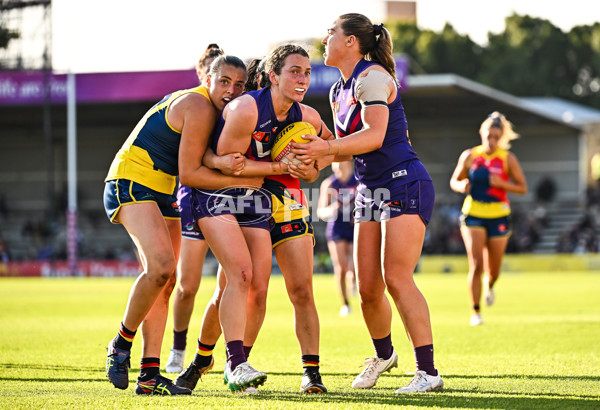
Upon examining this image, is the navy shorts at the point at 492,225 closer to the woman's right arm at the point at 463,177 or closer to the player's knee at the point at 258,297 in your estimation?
the woman's right arm at the point at 463,177

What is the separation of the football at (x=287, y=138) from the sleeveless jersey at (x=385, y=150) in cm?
33

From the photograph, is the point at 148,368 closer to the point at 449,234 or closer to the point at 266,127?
the point at 266,127

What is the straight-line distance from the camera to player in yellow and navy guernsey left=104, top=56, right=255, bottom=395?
6227mm

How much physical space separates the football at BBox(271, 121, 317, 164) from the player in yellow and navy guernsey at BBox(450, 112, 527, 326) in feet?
19.1

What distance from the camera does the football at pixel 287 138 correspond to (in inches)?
247

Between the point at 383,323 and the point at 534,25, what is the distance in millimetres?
65326

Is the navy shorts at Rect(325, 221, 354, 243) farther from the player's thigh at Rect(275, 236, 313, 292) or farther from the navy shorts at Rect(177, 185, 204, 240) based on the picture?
the player's thigh at Rect(275, 236, 313, 292)

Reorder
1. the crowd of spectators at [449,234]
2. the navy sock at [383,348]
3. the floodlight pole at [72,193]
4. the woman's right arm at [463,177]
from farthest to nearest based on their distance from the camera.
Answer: the crowd of spectators at [449,234], the floodlight pole at [72,193], the woman's right arm at [463,177], the navy sock at [383,348]

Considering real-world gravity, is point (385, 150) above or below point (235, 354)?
above

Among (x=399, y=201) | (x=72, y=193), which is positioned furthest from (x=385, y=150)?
(x=72, y=193)

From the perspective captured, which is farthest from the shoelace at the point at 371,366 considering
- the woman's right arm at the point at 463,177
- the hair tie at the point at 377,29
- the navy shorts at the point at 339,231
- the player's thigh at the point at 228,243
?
the navy shorts at the point at 339,231

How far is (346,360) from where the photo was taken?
8469mm

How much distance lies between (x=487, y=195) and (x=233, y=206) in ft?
21.8

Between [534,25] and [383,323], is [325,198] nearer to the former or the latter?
[383,323]
